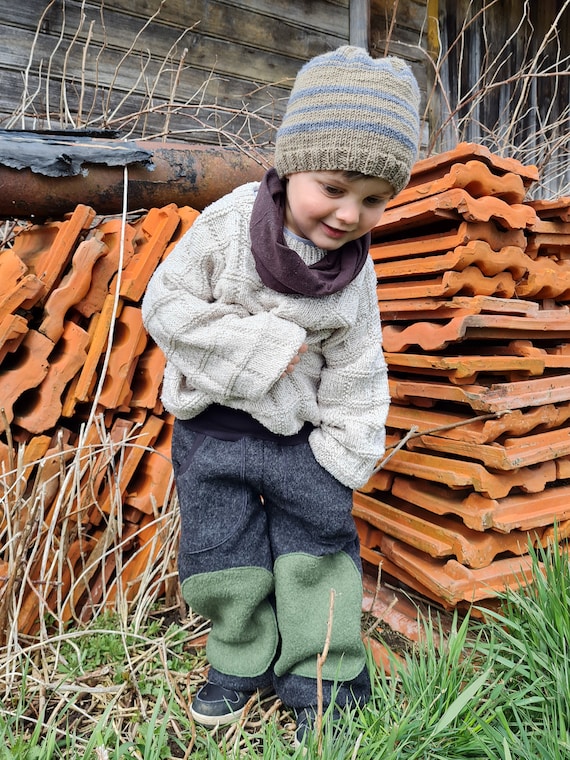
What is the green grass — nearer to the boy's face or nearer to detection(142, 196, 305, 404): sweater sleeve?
detection(142, 196, 305, 404): sweater sleeve

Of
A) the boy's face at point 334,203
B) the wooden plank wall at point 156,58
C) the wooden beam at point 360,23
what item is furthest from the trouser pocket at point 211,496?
the wooden beam at point 360,23

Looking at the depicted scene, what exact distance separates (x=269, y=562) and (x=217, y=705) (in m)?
0.43

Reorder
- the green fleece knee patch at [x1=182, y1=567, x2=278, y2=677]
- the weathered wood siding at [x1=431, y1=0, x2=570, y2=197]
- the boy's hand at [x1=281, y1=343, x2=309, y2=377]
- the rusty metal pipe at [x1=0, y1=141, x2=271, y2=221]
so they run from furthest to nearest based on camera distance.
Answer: the weathered wood siding at [x1=431, y1=0, x2=570, y2=197] < the rusty metal pipe at [x1=0, y1=141, x2=271, y2=221] < the green fleece knee patch at [x1=182, y1=567, x2=278, y2=677] < the boy's hand at [x1=281, y1=343, x2=309, y2=377]

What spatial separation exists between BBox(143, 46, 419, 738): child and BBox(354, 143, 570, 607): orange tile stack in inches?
16.4

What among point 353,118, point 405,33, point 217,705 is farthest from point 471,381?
point 405,33

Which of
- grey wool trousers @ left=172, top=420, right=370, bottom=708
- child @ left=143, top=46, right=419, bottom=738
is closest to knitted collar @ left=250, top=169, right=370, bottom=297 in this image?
child @ left=143, top=46, right=419, bottom=738

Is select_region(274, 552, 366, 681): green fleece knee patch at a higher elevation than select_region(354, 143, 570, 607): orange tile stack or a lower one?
lower

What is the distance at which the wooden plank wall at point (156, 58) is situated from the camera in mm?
3383

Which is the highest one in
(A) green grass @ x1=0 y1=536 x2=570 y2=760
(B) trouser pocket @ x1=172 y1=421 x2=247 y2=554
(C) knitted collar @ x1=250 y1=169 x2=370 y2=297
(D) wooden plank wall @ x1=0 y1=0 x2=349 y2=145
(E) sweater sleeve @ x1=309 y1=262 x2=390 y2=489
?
(D) wooden plank wall @ x1=0 y1=0 x2=349 y2=145

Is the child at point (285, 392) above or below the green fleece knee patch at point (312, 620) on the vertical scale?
above

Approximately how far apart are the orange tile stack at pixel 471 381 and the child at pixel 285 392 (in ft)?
1.37

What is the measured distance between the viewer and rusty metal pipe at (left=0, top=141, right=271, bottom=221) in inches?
83.5

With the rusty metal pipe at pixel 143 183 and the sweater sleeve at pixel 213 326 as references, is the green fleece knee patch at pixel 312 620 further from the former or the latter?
the rusty metal pipe at pixel 143 183

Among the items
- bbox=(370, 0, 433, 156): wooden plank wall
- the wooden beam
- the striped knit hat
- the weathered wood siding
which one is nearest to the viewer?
the striped knit hat
